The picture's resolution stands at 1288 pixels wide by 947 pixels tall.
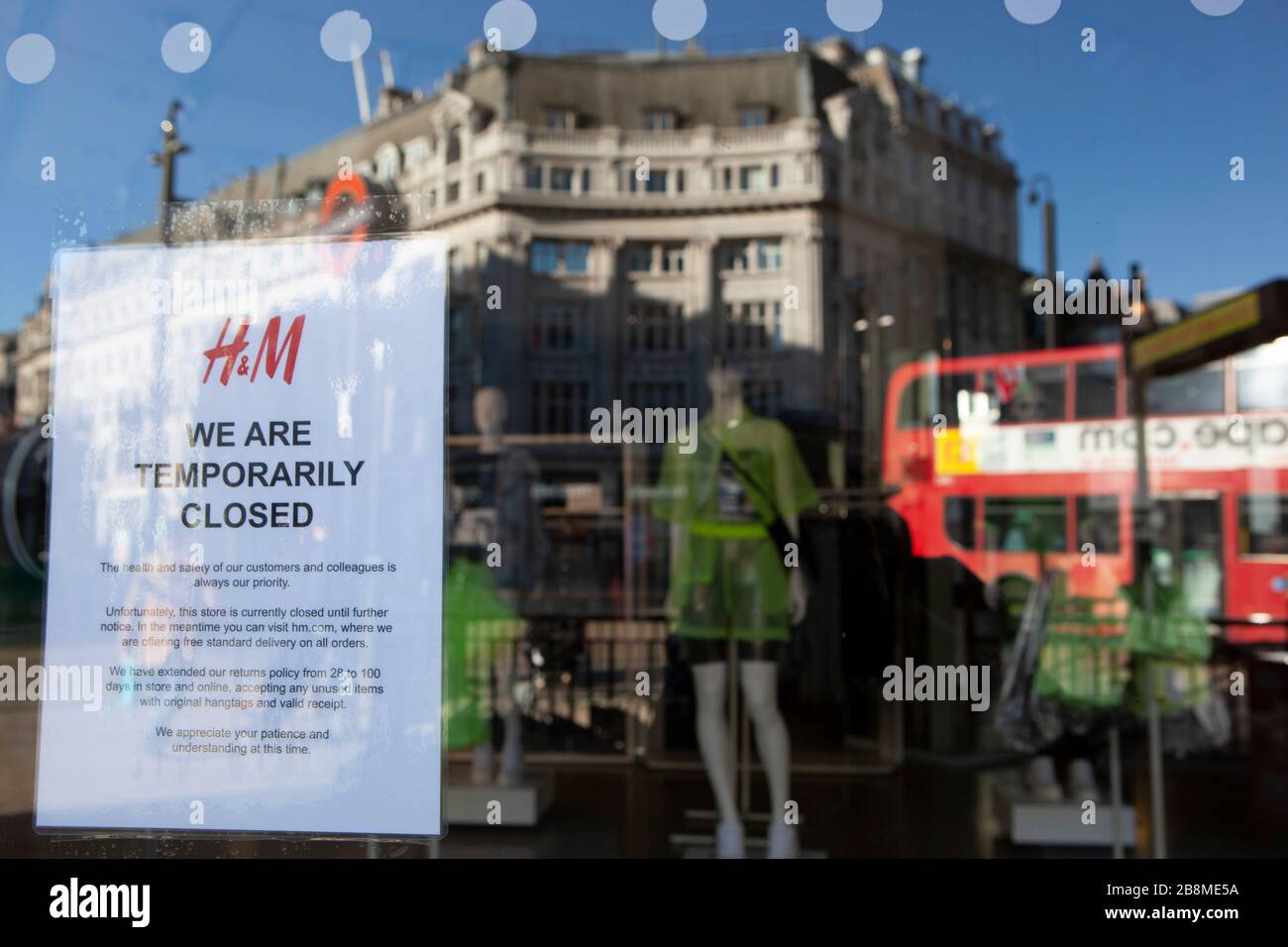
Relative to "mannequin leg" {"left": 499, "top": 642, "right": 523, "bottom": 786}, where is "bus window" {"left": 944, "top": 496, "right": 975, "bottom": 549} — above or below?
above

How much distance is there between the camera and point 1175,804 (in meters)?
4.44

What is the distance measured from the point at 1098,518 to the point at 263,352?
236 inches

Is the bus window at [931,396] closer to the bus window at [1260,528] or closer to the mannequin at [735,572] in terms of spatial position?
the mannequin at [735,572]

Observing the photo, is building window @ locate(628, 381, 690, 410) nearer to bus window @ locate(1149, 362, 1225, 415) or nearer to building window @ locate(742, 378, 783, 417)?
building window @ locate(742, 378, 783, 417)

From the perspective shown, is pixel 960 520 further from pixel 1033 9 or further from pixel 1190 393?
pixel 1033 9

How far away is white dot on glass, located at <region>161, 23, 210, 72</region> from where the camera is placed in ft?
8.70

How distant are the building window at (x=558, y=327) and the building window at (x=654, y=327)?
0.60ft

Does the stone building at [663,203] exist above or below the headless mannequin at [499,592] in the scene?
above

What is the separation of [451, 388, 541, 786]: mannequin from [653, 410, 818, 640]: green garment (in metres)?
0.88

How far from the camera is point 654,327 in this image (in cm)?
382

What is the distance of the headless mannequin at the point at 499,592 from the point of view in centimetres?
410

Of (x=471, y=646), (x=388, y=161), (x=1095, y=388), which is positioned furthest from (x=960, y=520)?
(x=388, y=161)

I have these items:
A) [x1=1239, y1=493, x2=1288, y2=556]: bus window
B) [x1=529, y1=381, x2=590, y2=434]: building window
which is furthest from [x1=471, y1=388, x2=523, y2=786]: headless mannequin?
[x1=1239, y1=493, x2=1288, y2=556]: bus window

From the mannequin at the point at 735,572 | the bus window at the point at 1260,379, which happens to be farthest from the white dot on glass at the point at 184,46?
the bus window at the point at 1260,379
